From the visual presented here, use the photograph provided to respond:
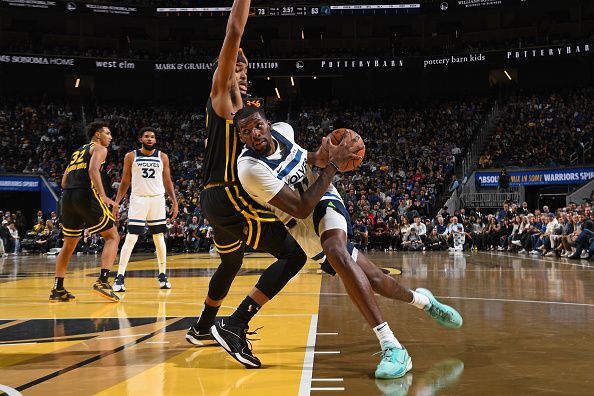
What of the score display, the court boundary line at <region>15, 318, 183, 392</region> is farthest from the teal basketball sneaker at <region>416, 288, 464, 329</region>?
the score display

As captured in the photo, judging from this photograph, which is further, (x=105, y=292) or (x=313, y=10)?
(x=313, y=10)

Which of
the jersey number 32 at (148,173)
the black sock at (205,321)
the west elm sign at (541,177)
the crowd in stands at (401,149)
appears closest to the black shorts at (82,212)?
the jersey number 32 at (148,173)

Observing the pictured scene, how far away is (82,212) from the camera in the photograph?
7.18 metres

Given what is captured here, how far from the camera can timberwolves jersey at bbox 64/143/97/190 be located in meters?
7.22

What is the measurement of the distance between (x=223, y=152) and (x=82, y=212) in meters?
3.57

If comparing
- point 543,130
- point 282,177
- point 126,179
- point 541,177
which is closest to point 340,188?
point 541,177

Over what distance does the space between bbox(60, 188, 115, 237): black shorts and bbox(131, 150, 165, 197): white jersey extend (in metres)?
0.84

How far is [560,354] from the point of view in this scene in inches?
147

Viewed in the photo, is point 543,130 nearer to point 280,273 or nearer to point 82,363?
point 280,273

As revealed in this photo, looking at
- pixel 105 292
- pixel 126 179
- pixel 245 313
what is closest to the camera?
pixel 245 313

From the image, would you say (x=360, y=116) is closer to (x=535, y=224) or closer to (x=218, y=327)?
(x=535, y=224)

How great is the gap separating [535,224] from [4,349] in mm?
14420

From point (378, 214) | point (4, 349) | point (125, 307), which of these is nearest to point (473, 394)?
point (4, 349)

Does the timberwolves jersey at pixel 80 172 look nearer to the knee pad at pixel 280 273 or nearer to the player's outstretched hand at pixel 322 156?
the knee pad at pixel 280 273
